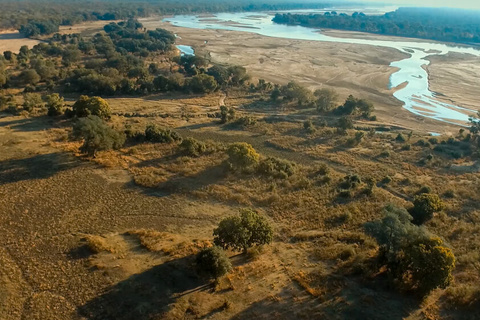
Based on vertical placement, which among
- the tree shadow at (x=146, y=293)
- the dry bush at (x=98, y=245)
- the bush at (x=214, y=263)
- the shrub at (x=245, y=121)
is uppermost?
the shrub at (x=245, y=121)

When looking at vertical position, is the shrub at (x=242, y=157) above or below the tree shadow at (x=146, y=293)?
above

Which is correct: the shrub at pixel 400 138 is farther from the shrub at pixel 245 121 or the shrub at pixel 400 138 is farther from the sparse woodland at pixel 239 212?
the shrub at pixel 245 121

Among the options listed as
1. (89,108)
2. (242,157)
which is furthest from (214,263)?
(89,108)

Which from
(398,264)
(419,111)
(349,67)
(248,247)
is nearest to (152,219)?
(248,247)

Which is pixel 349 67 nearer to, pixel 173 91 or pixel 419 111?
pixel 419 111

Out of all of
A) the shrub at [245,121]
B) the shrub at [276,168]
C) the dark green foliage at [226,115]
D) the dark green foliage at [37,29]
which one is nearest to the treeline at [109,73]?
the dark green foliage at [226,115]

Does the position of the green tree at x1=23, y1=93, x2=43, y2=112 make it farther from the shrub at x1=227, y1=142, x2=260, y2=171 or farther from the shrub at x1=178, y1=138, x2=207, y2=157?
the shrub at x1=227, y1=142, x2=260, y2=171
